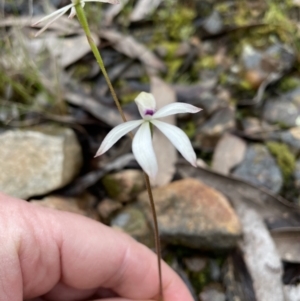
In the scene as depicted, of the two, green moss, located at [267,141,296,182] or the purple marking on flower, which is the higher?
the purple marking on flower

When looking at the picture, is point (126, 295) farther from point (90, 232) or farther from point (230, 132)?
point (230, 132)

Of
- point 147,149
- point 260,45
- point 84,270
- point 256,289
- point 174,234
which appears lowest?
point 256,289

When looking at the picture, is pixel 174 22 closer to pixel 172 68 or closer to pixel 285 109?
pixel 172 68

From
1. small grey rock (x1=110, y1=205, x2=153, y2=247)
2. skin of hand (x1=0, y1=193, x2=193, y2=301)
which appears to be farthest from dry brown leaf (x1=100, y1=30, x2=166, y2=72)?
skin of hand (x1=0, y1=193, x2=193, y2=301)

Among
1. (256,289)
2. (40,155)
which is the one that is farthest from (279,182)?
(40,155)

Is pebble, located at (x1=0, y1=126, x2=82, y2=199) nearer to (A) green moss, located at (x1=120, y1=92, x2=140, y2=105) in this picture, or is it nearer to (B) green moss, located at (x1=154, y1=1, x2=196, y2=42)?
(A) green moss, located at (x1=120, y1=92, x2=140, y2=105)

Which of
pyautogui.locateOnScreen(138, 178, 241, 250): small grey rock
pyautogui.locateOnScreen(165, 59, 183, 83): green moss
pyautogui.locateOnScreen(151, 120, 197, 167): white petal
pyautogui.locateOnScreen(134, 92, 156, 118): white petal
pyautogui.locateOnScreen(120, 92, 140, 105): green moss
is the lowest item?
pyautogui.locateOnScreen(138, 178, 241, 250): small grey rock
